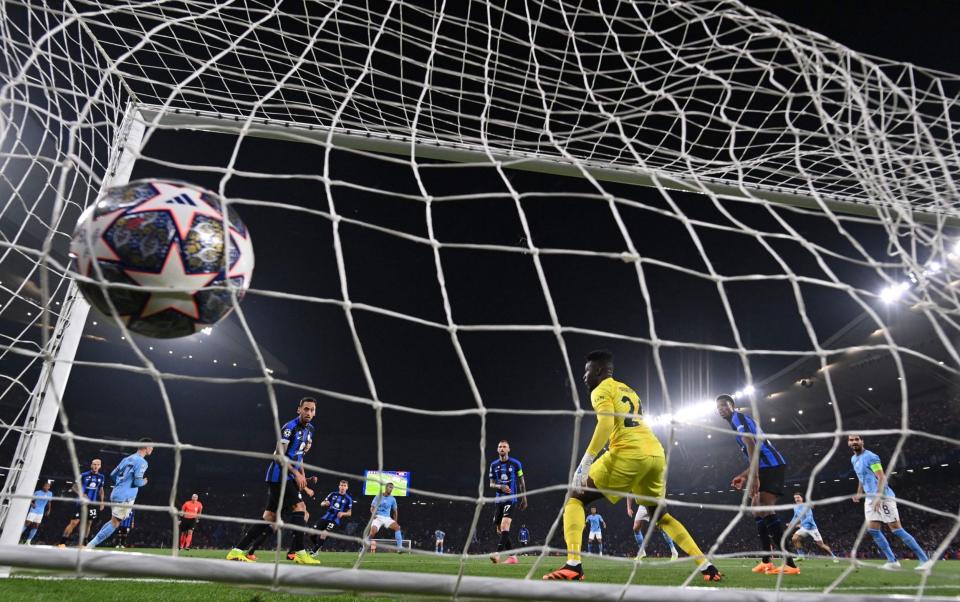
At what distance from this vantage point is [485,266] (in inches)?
678

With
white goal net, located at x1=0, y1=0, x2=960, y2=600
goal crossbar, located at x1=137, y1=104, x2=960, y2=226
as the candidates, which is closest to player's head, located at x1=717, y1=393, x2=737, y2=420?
white goal net, located at x1=0, y1=0, x2=960, y2=600

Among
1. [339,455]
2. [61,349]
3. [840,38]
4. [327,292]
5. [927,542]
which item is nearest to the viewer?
[61,349]

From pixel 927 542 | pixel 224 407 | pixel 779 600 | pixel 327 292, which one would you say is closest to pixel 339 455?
pixel 224 407

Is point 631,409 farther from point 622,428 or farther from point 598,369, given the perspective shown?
point 598,369

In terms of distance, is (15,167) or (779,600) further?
(15,167)

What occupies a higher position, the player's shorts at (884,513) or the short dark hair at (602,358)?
the short dark hair at (602,358)

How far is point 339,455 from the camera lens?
2634 centimetres

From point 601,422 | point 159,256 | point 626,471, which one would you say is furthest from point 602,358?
point 159,256

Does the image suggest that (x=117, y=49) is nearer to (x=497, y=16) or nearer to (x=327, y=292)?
(x=497, y=16)

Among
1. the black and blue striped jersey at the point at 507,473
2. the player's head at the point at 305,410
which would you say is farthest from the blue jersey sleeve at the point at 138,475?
the black and blue striped jersey at the point at 507,473

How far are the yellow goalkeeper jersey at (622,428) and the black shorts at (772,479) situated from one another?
2.10 m

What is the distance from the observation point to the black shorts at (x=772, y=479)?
5.14 m

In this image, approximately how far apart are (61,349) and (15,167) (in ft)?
14.4

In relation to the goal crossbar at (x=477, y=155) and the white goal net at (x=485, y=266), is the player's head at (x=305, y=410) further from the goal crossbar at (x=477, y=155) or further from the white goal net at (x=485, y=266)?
the goal crossbar at (x=477, y=155)
